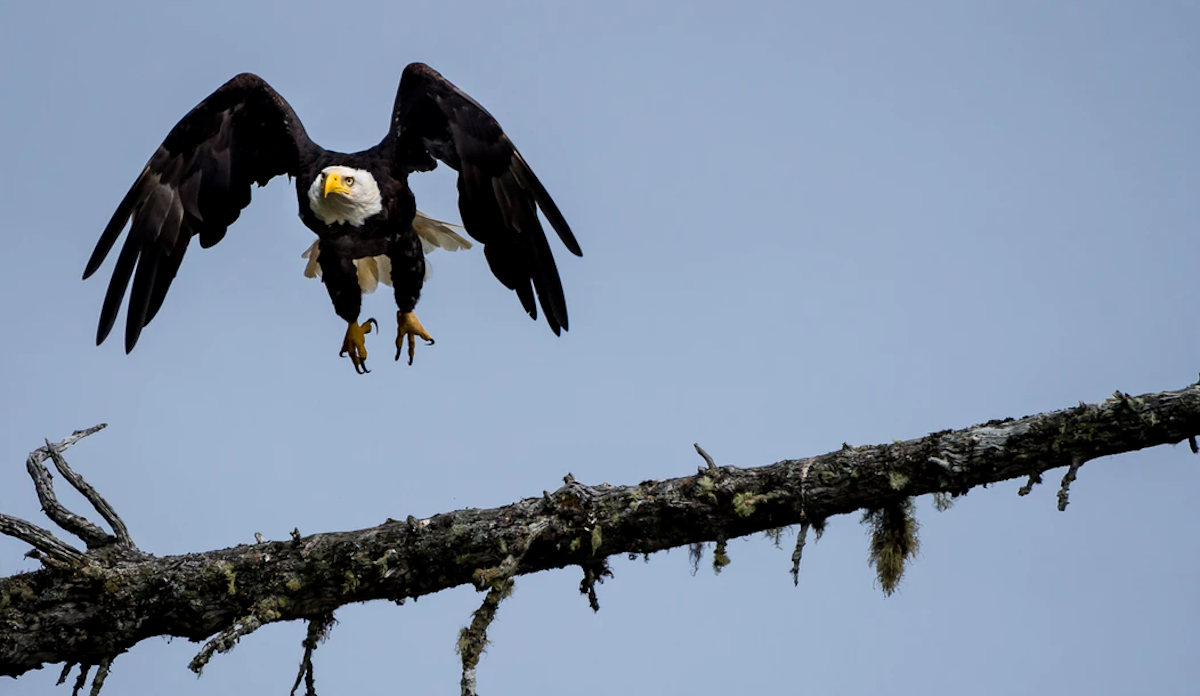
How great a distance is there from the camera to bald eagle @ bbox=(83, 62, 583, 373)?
6.87 meters

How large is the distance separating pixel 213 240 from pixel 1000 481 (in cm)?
513

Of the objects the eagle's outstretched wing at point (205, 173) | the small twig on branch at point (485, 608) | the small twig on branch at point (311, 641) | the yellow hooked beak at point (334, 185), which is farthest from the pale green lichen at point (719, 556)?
the eagle's outstretched wing at point (205, 173)

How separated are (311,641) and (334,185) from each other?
2.93m

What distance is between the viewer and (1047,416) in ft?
13.3

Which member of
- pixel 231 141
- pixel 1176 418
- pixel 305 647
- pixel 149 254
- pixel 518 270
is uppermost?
pixel 231 141

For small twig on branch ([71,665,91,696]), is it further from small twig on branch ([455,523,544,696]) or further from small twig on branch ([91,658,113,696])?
small twig on branch ([455,523,544,696])

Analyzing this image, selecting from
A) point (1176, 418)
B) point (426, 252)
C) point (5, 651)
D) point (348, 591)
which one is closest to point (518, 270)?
point (426, 252)

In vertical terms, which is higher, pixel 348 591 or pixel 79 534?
pixel 79 534

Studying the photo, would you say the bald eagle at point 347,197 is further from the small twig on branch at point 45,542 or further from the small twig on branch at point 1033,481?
the small twig on branch at point 1033,481

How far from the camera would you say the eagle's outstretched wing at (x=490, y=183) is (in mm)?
6750

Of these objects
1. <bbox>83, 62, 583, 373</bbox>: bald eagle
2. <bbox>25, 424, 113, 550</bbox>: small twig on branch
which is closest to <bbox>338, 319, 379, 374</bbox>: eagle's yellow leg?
<bbox>83, 62, 583, 373</bbox>: bald eagle

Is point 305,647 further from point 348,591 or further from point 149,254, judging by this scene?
point 149,254

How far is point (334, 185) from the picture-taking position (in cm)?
681

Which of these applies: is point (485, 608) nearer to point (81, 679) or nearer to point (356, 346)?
point (81, 679)
